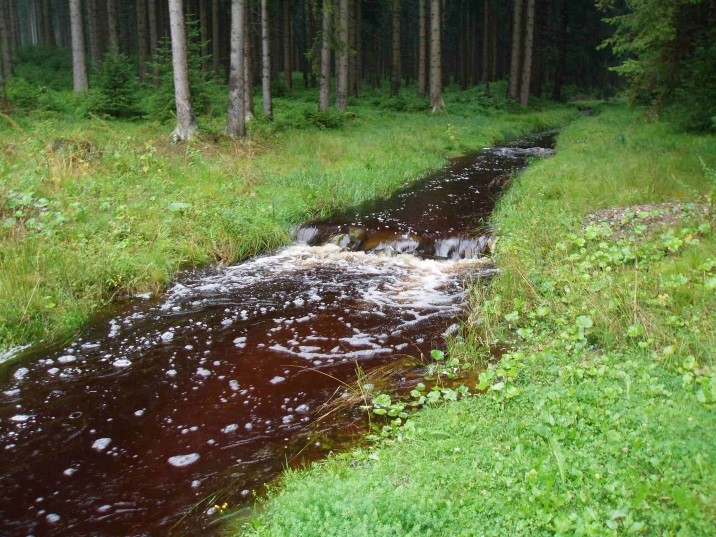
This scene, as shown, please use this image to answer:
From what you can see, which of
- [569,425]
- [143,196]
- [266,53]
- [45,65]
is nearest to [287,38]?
[266,53]

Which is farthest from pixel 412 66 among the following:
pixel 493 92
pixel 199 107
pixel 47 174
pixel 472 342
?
pixel 472 342

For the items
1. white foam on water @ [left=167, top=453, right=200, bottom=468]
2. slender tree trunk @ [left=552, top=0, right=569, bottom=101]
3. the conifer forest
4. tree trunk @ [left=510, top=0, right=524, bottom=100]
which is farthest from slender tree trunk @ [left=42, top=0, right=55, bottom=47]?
white foam on water @ [left=167, top=453, right=200, bottom=468]

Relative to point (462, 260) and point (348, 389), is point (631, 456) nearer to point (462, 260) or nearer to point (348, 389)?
point (348, 389)

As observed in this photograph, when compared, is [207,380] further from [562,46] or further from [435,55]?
[562,46]

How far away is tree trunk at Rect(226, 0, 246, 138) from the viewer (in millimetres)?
14305

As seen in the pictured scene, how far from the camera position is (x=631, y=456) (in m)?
3.39

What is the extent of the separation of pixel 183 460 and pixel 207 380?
1.30 metres

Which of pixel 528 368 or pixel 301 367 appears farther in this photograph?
pixel 301 367

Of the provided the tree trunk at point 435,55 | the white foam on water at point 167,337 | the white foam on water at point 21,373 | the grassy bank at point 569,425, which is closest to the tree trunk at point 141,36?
the tree trunk at point 435,55

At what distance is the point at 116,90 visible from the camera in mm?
18250

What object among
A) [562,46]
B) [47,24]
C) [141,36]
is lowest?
[141,36]

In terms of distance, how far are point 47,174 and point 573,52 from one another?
41199mm

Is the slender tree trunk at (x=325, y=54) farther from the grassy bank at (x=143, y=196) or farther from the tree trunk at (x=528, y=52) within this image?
the tree trunk at (x=528, y=52)

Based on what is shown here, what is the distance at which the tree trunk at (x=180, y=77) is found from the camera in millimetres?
13289
